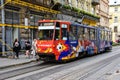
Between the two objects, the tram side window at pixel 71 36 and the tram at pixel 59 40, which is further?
the tram side window at pixel 71 36

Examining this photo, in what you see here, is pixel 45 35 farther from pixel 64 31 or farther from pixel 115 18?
pixel 115 18

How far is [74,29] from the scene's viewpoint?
23.6 metres

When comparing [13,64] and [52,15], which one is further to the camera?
[52,15]

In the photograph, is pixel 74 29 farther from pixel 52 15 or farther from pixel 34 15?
pixel 52 15

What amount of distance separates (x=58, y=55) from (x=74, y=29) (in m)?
3.60

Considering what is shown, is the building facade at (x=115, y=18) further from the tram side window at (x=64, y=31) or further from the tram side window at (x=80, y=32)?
the tram side window at (x=64, y=31)

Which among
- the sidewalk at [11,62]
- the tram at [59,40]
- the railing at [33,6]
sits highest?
the railing at [33,6]

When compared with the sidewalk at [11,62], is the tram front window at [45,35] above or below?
above

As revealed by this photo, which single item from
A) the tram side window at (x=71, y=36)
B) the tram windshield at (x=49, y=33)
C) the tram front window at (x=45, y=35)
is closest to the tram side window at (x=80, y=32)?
the tram side window at (x=71, y=36)

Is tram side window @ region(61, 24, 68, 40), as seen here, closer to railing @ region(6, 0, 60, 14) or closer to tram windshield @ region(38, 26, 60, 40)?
tram windshield @ region(38, 26, 60, 40)

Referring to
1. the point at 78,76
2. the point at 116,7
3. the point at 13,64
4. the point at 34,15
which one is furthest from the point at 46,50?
the point at 116,7

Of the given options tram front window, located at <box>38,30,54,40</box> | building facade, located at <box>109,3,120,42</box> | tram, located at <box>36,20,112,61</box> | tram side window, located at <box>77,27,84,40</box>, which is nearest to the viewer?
tram, located at <box>36,20,112,61</box>

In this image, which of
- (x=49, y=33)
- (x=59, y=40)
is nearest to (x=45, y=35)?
(x=49, y=33)

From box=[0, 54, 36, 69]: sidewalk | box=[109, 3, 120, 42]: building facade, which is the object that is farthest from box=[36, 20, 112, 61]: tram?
box=[109, 3, 120, 42]: building facade
